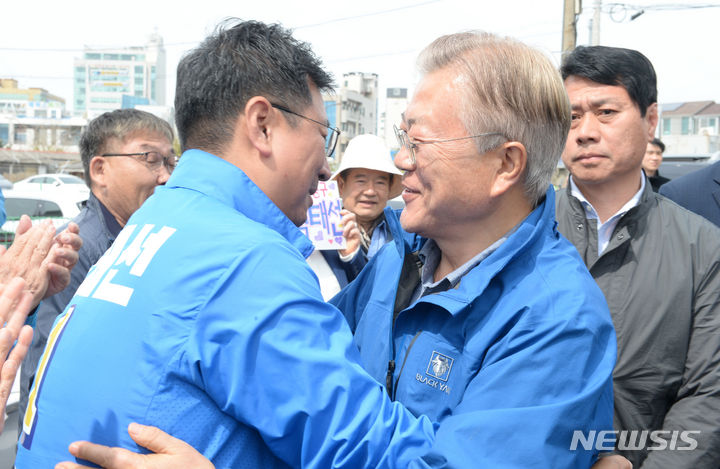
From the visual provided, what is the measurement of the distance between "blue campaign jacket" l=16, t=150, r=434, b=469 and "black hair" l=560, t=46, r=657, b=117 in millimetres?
1905

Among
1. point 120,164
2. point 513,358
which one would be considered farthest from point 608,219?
point 120,164

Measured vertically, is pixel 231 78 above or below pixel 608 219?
above

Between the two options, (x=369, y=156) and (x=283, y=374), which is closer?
(x=283, y=374)

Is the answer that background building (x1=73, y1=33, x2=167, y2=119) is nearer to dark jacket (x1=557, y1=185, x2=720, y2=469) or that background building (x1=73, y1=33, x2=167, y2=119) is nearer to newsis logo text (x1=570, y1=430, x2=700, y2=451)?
dark jacket (x1=557, y1=185, x2=720, y2=469)

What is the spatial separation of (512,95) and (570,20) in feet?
35.7

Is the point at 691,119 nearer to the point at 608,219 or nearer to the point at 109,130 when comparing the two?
the point at 608,219

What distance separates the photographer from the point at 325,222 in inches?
155

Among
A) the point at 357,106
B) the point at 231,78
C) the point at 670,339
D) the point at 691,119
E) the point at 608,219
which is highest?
the point at 357,106

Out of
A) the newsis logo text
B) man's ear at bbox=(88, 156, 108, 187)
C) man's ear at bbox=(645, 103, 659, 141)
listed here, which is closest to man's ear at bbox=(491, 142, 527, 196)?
the newsis logo text

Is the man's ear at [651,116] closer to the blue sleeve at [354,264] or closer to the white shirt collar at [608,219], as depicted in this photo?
the white shirt collar at [608,219]

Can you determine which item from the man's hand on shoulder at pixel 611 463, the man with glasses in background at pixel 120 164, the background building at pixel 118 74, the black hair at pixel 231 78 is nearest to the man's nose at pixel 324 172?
the black hair at pixel 231 78

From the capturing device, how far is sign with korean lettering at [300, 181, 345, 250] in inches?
152

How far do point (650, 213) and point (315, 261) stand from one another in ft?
6.59

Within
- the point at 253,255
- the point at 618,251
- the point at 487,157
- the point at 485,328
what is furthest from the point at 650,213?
the point at 253,255
